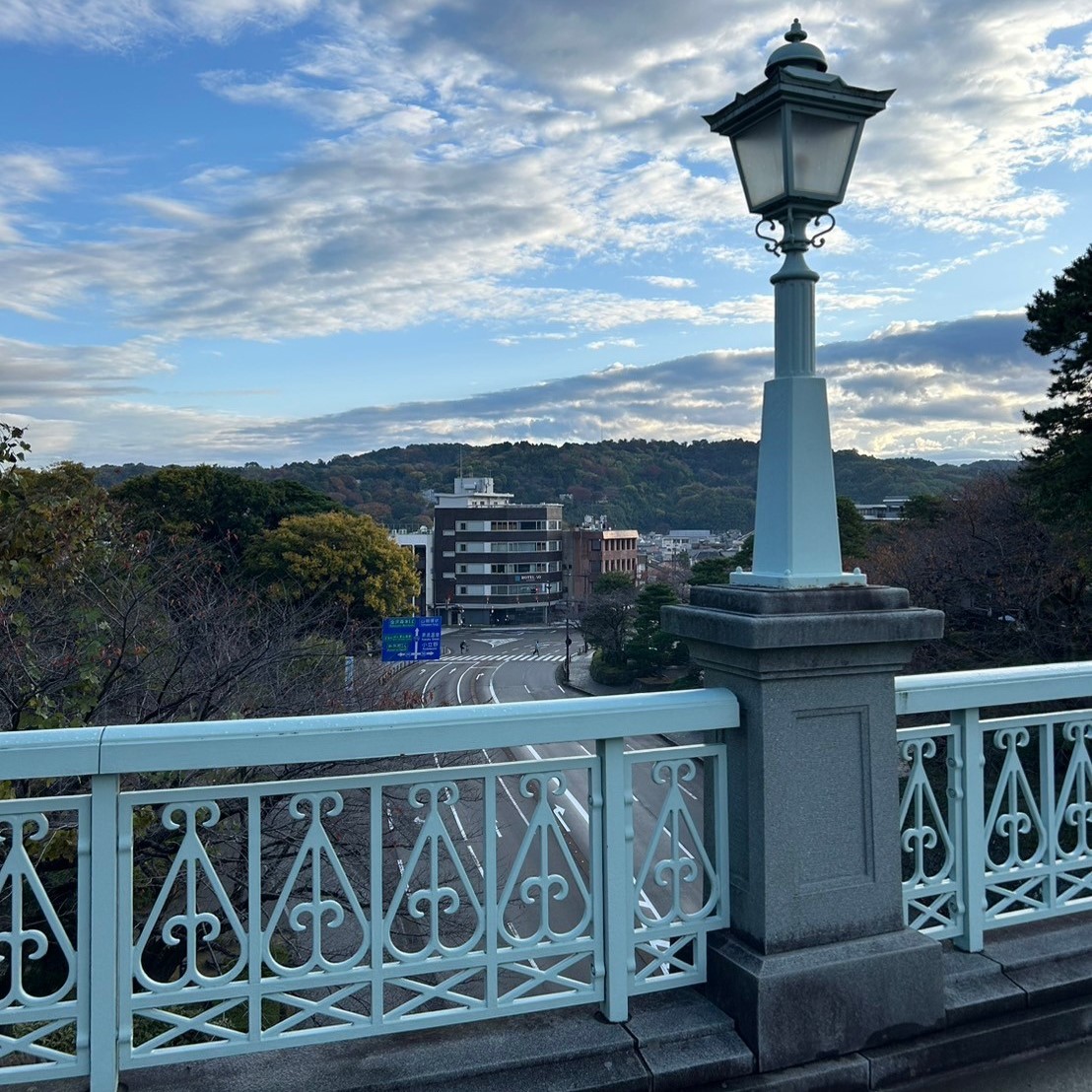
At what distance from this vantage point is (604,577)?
146 feet

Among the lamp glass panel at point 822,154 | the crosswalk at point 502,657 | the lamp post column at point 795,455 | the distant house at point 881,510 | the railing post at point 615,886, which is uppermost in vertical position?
the distant house at point 881,510

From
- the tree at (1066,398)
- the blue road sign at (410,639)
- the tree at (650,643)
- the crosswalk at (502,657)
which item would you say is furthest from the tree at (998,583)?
the crosswalk at (502,657)

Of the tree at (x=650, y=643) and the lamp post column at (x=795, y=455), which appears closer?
the lamp post column at (x=795, y=455)

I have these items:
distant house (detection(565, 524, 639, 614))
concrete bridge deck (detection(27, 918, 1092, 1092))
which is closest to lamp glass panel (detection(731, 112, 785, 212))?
concrete bridge deck (detection(27, 918, 1092, 1092))

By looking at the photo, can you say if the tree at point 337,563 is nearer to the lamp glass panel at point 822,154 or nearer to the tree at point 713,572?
the tree at point 713,572

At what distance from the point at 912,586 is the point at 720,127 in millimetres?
19083

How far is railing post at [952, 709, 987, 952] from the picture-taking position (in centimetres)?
260

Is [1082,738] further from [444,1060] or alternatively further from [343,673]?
[343,673]

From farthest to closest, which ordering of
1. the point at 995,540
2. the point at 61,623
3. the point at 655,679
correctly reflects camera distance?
1. the point at 655,679
2. the point at 995,540
3. the point at 61,623

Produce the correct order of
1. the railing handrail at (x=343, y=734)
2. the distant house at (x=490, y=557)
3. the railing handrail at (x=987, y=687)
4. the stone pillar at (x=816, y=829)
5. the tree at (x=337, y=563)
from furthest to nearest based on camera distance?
the distant house at (x=490, y=557)
the tree at (x=337, y=563)
the railing handrail at (x=987, y=687)
the stone pillar at (x=816, y=829)
the railing handrail at (x=343, y=734)

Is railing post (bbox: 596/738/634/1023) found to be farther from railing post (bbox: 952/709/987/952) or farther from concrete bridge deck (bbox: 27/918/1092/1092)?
railing post (bbox: 952/709/987/952)

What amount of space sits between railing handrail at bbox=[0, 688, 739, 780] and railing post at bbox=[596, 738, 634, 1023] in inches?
4.4

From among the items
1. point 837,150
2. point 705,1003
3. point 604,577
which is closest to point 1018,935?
point 705,1003

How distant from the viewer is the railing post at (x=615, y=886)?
222 cm
